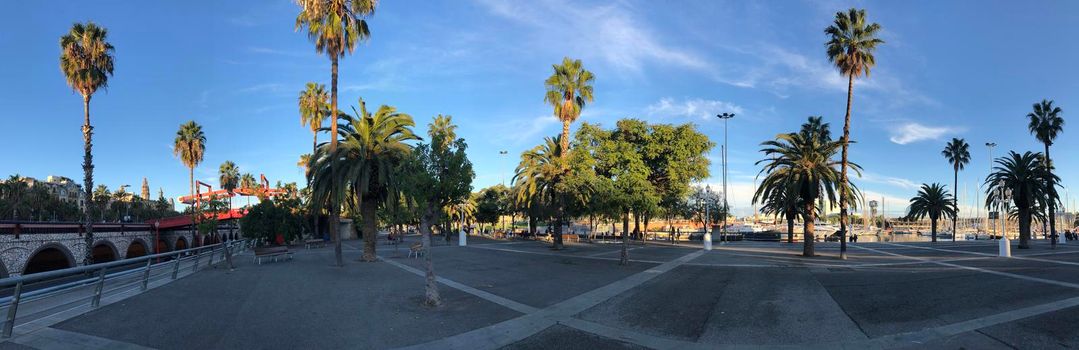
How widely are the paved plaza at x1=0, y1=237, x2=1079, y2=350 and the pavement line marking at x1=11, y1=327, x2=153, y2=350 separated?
0.02 m

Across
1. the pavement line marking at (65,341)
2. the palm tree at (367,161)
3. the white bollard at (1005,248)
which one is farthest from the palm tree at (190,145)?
the white bollard at (1005,248)

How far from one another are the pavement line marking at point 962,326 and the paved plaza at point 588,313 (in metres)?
0.03

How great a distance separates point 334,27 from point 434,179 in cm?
1385

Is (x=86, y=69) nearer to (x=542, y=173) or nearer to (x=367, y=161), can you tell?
(x=367, y=161)

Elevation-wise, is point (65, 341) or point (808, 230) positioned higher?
point (808, 230)

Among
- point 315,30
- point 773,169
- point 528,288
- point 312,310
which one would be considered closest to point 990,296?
point 528,288

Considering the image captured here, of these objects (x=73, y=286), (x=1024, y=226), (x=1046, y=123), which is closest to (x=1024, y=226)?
(x=1024, y=226)

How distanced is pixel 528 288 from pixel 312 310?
6039 mm

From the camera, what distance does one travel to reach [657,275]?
58.7 feet

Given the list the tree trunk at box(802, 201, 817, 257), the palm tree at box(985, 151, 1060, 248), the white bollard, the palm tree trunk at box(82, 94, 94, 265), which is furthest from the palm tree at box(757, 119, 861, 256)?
the palm tree trunk at box(82, 94, 94, 265)

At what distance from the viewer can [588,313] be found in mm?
10945

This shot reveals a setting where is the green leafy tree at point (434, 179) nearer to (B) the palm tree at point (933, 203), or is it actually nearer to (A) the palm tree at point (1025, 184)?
(A) the palm tree at point (1025, 184)

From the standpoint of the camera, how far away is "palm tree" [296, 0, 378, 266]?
21766 millimetres

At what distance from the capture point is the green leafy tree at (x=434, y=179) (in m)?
11.8
